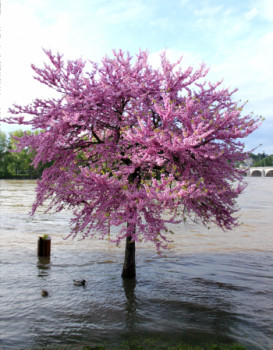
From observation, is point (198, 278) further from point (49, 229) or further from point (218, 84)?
point (49, 229)

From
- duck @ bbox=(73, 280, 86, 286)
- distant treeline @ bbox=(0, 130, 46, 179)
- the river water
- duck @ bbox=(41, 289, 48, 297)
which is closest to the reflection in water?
the river water

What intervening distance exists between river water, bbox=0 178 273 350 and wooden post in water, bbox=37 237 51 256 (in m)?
0.35

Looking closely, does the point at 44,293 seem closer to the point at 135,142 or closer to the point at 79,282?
the point at 79,282

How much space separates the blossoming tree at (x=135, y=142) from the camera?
895 cm

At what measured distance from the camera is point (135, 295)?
11.7 m

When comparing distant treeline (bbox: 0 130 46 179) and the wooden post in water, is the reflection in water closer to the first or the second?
the wooden post in water

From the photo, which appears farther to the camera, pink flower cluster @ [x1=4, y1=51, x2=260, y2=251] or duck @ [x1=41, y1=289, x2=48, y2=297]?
duck @ [x1=41, y1=289, x2=48, y2=297]

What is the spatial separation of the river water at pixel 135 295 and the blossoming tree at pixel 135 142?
7.39ft

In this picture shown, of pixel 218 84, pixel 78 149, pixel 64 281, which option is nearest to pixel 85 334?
pixel 64 281

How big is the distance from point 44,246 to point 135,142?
873cm

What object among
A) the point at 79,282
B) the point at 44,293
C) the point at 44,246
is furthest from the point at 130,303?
the point at 44,246

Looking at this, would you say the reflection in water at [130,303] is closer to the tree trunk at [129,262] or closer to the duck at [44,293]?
the tree trunk at [129,262]

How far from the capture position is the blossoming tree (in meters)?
8.95

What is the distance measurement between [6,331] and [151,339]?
3573 mm
